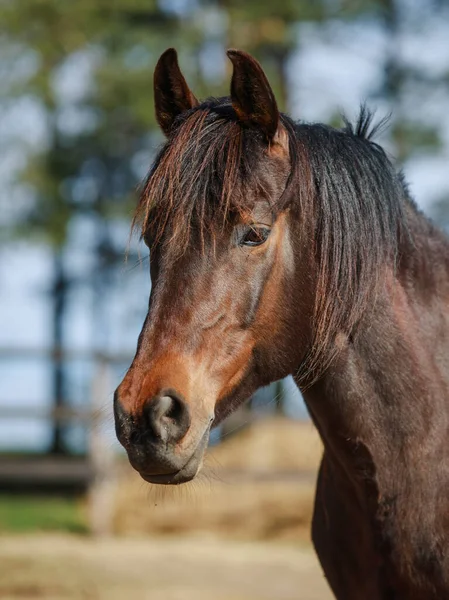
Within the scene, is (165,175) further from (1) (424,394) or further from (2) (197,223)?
(1) (424,394)

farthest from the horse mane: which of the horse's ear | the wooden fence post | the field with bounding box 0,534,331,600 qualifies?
the wooden fence post

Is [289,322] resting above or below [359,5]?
above

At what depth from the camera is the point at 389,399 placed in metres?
2.81

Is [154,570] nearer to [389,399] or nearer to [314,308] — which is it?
[389,399]

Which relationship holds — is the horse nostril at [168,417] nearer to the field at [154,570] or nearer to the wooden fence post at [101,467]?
the field at [154,570]

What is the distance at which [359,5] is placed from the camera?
16.4 meters

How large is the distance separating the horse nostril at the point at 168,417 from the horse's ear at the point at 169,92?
106 cm

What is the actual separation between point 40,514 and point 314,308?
9.97 meters

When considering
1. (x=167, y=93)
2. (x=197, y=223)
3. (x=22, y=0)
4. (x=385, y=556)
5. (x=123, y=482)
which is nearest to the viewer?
(x=197, y=223)

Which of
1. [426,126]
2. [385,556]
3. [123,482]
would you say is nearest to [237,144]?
[385,556]

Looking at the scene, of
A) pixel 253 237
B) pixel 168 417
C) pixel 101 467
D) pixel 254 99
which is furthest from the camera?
pixel 101 467

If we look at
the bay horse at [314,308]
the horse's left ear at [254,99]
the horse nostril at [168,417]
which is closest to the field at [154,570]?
the bay horse at [314,308]

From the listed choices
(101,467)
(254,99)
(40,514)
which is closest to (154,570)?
(101,467)

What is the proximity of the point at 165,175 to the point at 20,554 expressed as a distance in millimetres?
6516
